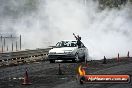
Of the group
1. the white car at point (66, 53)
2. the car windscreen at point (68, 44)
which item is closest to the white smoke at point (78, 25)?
the car windscreen at point (68, 44)

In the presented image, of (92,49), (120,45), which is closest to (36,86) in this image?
(92,49)

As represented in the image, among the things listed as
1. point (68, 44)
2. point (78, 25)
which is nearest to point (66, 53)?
point (68, 44)

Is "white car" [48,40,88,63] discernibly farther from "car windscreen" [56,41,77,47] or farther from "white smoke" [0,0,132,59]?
"white smoke" [0,0,132,59]

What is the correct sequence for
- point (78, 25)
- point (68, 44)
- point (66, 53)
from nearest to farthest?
1. point (66, 53)
2. point (68, 44)
3. point (78, 25)

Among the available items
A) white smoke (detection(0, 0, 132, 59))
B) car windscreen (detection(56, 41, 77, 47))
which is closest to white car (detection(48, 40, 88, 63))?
car windscreen (detection(56, 41, 77, 47))

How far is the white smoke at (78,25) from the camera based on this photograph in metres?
42.2

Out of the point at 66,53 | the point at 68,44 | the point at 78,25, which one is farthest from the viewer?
the point at 78,25

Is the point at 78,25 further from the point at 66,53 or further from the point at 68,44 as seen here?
the point at 66,53

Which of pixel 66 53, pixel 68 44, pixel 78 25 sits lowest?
pixel 66 53

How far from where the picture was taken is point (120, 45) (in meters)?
43.0

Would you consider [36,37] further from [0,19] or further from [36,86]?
[36,86]

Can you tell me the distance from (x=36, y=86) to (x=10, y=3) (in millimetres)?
54463

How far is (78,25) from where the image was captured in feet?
179

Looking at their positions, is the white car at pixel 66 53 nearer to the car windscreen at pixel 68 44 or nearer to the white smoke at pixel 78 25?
the car windscreen at pixel 68 44
